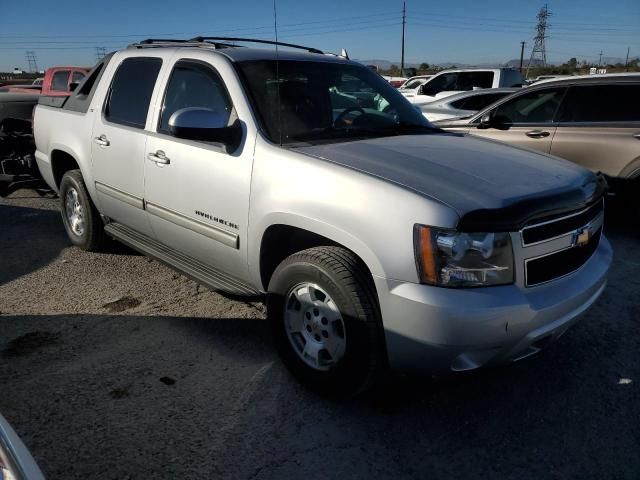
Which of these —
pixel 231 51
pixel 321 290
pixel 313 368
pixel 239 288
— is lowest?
pixel 313 368

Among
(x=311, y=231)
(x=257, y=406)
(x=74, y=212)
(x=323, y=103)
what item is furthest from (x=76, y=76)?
(x=257, y=406)

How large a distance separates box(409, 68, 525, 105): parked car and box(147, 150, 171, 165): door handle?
9613mm

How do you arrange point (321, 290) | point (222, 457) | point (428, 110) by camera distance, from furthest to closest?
point (428, 110)
point (321, 290)
point (222, 457)

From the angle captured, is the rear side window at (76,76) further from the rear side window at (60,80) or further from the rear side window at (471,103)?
the rear side window at (471,103)

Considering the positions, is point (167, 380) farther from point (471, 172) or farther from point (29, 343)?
point (471, 172)

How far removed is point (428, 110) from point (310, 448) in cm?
859

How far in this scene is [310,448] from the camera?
243 cm

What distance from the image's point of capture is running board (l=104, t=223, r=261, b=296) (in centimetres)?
317

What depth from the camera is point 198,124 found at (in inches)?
111

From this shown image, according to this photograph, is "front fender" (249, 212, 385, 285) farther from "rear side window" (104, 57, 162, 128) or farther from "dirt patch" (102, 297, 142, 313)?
"rear side window" (104, 57, 162, 128)

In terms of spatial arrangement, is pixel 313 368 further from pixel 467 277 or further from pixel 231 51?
pixel 231 51

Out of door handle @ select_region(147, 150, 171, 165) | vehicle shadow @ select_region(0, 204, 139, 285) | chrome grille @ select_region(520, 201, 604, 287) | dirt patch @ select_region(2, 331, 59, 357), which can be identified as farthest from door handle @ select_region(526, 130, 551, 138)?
→ dirt patch @ select_region(2, 331, 59, 357)

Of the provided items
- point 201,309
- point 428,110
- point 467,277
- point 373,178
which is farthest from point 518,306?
point 428,110

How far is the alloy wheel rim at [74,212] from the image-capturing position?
483 cm
